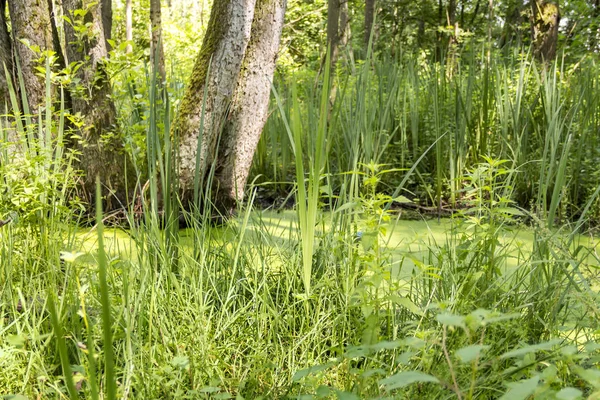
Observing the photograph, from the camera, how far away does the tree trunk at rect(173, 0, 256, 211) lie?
109 inches

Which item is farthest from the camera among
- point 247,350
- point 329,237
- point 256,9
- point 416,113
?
point 416,113

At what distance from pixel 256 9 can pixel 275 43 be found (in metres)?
0.19

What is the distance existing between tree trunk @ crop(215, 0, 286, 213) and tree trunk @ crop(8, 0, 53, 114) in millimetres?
904

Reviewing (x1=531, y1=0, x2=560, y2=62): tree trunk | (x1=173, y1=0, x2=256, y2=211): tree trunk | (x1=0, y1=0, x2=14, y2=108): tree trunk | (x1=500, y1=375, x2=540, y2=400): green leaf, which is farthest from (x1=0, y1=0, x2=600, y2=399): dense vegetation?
(x1=531, y1=0, x2=560, y2=62): tree trunk

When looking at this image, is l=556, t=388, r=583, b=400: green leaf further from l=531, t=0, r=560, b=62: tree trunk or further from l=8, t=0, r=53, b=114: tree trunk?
l=531, t=0, r=560, b=62: tree trunk

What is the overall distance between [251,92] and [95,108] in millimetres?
805

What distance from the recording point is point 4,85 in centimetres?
284

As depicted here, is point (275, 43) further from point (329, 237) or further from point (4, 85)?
point (329, 237)

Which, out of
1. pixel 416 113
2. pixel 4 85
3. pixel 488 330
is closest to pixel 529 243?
pixel 416 113

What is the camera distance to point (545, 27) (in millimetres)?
4297

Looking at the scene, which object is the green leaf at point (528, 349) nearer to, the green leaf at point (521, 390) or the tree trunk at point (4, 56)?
the green leaf at point (521, 390)

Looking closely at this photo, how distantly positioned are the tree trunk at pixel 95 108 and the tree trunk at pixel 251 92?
52 cm

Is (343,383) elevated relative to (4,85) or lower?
lower

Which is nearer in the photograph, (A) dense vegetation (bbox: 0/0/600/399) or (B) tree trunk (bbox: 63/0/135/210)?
(A) dense vegetation (bbox: 0/0/600/399)
